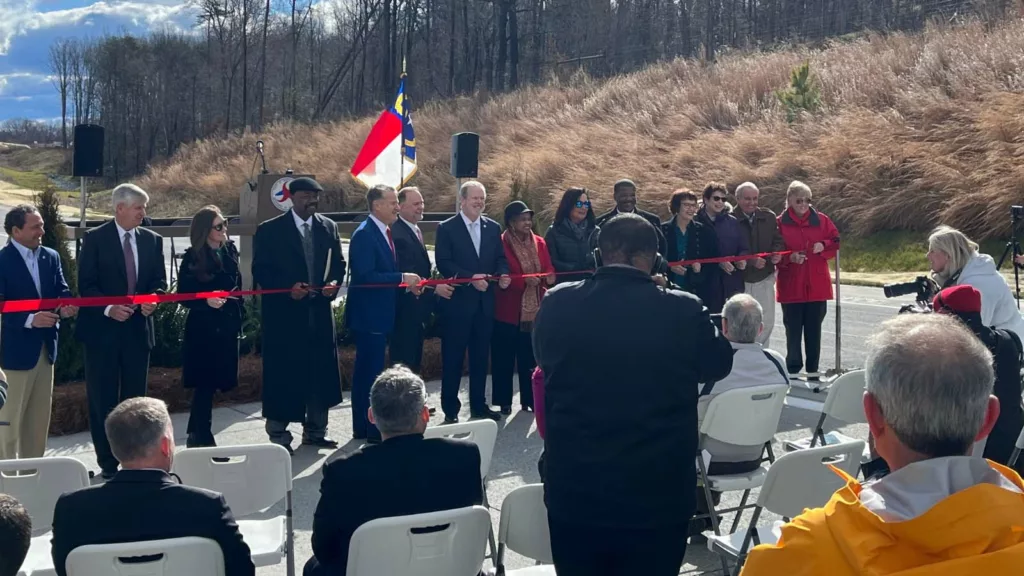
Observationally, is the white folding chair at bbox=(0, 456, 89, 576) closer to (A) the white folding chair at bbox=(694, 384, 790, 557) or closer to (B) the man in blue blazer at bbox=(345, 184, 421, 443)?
(A) the white folding chair at bbox=(694, 384, 790, 557)

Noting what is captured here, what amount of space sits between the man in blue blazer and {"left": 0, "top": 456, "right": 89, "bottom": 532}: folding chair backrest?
3.31 metres

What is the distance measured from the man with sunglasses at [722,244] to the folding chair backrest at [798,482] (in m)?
5.28

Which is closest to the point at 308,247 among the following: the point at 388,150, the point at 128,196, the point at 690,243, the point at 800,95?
the point at 128,196

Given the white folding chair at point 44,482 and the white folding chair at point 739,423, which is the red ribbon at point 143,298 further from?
the white folding chair at point 739,423

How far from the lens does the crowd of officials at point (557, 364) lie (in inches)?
77.5

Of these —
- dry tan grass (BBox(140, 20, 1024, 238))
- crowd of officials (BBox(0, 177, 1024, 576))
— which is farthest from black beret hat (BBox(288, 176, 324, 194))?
dry tan grass (BBox(140, 20, 1024, 238))

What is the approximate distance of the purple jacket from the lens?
367 inches

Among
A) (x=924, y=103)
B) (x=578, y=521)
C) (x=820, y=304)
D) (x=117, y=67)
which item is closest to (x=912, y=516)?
(x=578, y=521)

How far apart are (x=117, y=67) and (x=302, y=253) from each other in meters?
76.1

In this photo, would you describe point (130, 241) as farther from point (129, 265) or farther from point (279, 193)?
point (279, 193)

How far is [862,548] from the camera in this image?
5.74ft

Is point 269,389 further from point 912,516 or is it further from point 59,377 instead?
point 912,516

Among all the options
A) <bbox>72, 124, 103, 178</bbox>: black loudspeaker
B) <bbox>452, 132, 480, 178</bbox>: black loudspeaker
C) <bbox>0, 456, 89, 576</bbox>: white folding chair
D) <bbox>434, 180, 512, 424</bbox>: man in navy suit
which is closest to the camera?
<bbox>0, 456, 89, 576</bbox>: white folding chair

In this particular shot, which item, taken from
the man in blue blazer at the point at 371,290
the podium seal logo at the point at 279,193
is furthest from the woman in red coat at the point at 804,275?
the podium seal logo at the point at 279,193
